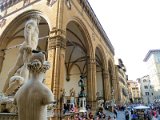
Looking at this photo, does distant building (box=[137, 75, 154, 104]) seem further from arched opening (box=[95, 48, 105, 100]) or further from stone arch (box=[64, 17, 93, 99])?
stone arch (box=[64, 17, 93, 99])

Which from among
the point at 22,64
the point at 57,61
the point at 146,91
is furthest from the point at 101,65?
the point at 146,91

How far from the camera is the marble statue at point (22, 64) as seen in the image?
18.1 feet

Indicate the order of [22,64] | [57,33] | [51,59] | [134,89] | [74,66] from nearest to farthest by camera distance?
[22,64] → [51,59] → [57,33] → [74,66] → [134,89]

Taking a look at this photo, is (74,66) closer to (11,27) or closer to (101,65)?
(101,65)

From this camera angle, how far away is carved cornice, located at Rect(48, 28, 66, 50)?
33.1 feet

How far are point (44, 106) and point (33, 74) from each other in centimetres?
38

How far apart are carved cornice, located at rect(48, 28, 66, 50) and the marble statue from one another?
3.11 m

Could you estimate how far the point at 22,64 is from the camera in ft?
20.4

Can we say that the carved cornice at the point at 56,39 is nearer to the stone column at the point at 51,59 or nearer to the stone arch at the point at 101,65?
the stone column at the point at 51,59

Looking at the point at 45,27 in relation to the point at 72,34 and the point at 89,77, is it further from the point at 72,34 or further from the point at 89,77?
the point at 89,77

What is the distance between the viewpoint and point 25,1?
13438mm

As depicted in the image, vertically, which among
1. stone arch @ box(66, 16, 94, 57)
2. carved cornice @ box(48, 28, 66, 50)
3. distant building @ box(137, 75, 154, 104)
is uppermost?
stone arch @ box(66, 16, 94, 57)

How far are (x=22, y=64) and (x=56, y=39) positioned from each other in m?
4.23

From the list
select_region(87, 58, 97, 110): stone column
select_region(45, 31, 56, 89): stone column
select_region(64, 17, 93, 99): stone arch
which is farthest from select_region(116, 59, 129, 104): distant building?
select_region(45, 31, 56, 89): stone column
